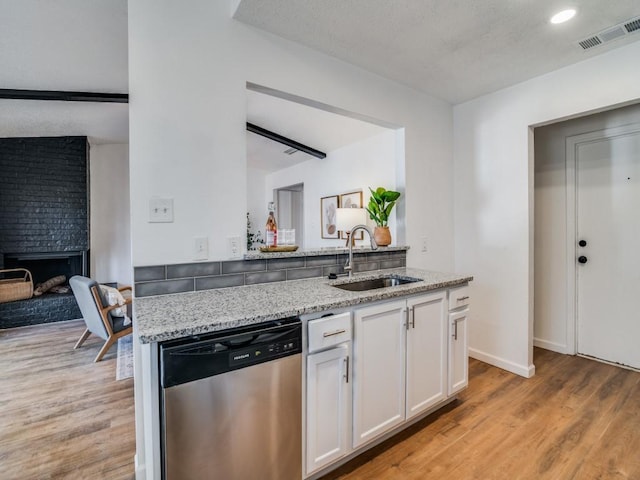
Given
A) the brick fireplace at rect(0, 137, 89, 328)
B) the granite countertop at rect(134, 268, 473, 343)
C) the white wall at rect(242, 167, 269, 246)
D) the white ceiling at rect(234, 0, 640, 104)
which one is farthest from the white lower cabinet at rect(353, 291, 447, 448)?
the white wall at rect(242, 167, 269, 246)

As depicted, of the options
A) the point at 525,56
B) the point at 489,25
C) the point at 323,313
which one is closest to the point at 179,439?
the point at 323,313

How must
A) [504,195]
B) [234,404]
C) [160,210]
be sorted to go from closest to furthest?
[234,404], [160,210], [504,195]

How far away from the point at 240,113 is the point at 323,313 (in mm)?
1260

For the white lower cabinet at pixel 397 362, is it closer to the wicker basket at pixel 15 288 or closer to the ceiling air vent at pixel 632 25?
the ceiling air vent at pixel 632 25

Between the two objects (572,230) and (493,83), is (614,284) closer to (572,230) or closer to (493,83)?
(572,230)

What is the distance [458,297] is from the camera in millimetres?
2117

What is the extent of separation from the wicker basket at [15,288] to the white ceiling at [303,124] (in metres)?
3.74

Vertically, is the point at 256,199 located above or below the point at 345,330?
above

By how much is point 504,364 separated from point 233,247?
2.57 m

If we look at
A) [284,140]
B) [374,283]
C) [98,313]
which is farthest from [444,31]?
[98,313]

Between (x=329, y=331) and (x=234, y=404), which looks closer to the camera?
(x=234, y=404)

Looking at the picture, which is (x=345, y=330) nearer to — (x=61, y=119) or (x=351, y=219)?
(x=351, y=219)

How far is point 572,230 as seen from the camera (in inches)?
119

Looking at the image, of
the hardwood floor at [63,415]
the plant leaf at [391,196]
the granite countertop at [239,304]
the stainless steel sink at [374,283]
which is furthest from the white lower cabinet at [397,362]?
the hardwood floor at [63,415]
